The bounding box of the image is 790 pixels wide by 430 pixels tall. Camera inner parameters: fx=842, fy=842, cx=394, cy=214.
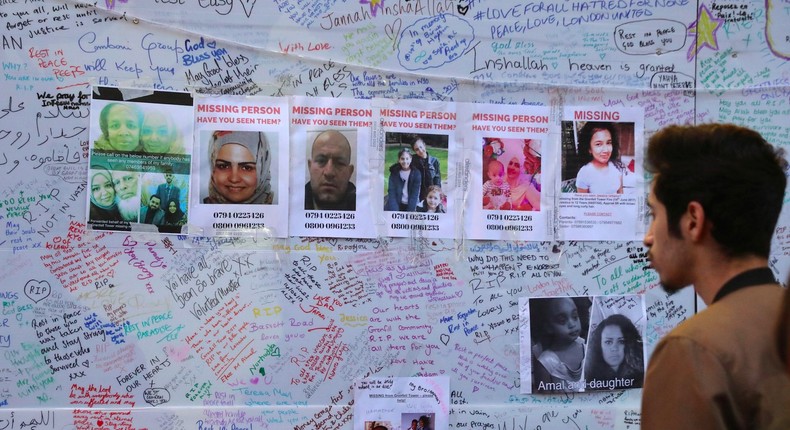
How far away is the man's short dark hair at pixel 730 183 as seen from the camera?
82.4 inches

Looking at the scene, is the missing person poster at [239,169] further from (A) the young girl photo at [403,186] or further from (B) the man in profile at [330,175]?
(A) the young girl photo at [403,186]

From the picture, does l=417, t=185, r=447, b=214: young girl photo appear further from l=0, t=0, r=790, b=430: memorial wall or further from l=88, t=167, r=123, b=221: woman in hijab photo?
l=88, t=167, r=123, b=221: woman in hijab photo

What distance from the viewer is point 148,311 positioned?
4.17 m

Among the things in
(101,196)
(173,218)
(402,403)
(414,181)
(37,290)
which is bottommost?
(402,403)

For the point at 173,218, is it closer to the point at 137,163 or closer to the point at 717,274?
the point at 137,163

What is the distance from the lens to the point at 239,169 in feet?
14.0

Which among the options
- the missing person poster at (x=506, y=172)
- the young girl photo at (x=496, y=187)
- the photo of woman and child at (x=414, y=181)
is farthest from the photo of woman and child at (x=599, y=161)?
the photo of woman and child at (x=414, y=181)

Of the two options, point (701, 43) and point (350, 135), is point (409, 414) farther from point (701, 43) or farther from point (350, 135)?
point (701, 43)

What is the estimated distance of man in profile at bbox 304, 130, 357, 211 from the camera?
14.2 ft

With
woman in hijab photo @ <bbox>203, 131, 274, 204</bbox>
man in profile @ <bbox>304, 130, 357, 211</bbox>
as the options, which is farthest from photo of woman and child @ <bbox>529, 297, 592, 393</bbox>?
woman in hijab photo @ <bbox>203, 131, 274, 204</bbox>

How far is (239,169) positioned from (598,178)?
189 centimetres

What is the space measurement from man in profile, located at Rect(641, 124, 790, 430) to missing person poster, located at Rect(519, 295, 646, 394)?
7.23ft

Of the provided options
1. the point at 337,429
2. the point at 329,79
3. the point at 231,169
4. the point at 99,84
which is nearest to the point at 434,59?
the point at 329,79

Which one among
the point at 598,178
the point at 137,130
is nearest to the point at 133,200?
the point at 137,130
